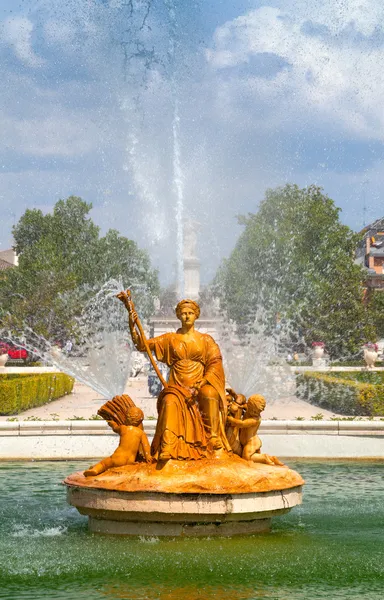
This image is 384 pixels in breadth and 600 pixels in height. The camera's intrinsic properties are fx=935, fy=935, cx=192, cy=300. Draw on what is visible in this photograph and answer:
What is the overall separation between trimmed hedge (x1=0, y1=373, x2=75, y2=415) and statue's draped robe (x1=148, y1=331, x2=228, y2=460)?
12041mm

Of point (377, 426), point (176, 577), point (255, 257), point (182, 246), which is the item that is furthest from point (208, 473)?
point (255, 257)

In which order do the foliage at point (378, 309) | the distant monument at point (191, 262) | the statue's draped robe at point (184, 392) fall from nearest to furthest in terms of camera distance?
the statue's draped robe at point (184, 392) < the distant monument at point (191, 262) < the foliage at point (378, 309)

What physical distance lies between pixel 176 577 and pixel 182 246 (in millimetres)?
23647

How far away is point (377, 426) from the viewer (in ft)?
48.2

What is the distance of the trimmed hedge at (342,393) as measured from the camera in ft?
63.0

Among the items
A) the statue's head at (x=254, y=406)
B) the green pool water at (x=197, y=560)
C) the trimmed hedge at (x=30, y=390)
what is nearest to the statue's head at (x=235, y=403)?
the statue's head at (x=254, y=406)

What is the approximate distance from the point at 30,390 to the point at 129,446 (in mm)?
14122

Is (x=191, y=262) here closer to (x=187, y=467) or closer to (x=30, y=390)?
(x=30, y=390)

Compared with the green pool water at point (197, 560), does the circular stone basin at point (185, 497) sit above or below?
above

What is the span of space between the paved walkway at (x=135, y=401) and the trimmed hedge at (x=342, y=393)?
31 centimetres

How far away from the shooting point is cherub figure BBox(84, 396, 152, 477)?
27.1 feet

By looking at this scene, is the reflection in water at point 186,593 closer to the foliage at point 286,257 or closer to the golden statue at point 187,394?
the golden statue at point 187,394

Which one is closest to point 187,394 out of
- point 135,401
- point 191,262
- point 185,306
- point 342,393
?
point 185,306

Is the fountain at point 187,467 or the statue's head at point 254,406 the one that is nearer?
the fountain at point 187,467
